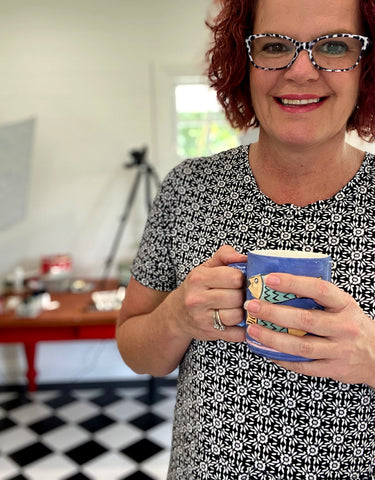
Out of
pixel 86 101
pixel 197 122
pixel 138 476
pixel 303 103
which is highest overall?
pixel 86 101

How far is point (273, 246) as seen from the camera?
0.75 m

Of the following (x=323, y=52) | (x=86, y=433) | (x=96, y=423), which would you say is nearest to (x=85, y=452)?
(x=86, y=433)

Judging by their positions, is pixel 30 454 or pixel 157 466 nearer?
pixel 157 466

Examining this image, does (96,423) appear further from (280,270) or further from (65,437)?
(280,270)

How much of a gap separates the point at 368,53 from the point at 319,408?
1.81 ft

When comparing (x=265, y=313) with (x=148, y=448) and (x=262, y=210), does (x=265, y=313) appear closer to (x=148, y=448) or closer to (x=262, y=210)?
(x=262, y=210)

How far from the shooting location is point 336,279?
2.31ft

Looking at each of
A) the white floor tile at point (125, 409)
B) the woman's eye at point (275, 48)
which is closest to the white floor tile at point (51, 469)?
the white floor tile at point (125, 409)

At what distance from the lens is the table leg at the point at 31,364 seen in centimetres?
302

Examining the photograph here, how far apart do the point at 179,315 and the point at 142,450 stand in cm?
210

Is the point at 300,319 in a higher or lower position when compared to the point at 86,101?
lower

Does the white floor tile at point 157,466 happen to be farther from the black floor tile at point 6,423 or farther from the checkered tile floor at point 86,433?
the black floor tile at point 6,423

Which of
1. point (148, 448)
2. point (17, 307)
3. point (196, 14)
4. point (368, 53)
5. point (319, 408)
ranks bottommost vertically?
point (148, 448)

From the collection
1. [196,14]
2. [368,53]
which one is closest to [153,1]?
[196,14]
